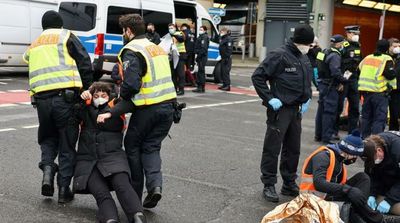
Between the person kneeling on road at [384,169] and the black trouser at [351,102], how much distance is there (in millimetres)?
4001

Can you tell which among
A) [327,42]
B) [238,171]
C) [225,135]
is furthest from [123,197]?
[327,42]

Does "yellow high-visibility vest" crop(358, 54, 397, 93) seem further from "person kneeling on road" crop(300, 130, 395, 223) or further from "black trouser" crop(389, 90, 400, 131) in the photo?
"person kneeling on road" crop(300, 130, 395, 223)

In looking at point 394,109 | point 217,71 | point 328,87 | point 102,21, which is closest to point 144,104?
point 328,87

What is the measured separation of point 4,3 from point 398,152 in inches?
500

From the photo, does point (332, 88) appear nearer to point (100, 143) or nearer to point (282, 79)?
point (282, 79)

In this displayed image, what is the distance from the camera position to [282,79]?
5742 millimetres

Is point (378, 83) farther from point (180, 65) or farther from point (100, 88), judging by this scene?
point (180, 65)

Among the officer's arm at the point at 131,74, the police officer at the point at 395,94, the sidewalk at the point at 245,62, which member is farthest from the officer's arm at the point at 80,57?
the sidewalk at the point at 245,62

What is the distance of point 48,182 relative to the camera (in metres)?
5.14

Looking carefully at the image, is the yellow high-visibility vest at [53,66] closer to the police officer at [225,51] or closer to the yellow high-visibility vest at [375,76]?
the yellow high-visibility vest at [375,76]

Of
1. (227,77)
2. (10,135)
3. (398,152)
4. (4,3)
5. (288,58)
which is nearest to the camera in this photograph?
(398,152)

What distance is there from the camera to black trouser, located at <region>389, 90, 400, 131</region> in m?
9.43

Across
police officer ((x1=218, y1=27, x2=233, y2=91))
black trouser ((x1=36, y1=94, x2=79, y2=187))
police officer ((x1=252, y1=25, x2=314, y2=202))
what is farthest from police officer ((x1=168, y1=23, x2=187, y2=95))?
black trouser ((x1=36, y1=94, x2=79, y2=187))

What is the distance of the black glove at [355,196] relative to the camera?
470 centimetres
